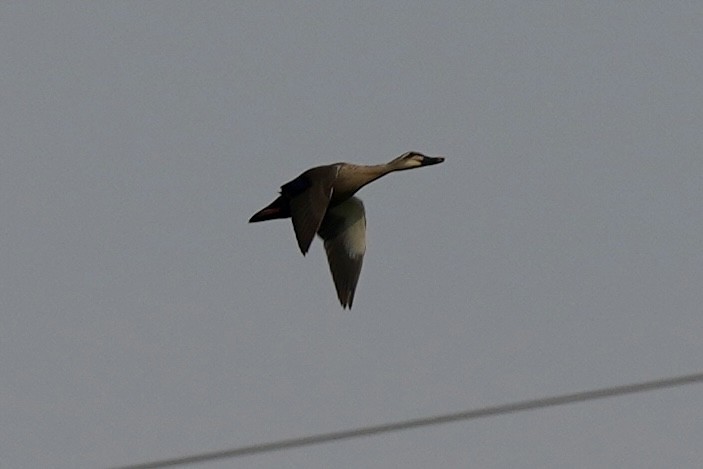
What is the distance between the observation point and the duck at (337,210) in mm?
17297

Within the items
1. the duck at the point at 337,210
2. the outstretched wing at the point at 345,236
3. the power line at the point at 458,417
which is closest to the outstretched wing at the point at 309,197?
the duck at the point at 337,210

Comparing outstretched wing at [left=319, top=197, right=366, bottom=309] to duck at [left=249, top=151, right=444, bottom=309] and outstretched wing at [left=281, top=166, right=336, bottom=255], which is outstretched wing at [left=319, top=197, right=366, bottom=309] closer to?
duck at [left=249, top=151, right=444, bottom=309]

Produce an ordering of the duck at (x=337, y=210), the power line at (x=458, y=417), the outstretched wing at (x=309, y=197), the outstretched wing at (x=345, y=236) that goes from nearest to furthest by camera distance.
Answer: the power line at (x=458, y=417) < the outstretched wing at (x=309, y=197) < the duck at (x=337, y=210) < the outstretched wing at (x=345, y=236)

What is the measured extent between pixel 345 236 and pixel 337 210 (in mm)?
250

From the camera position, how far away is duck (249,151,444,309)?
17.3 metres

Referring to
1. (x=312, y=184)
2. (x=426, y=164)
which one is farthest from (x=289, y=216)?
(x=426, y=164)

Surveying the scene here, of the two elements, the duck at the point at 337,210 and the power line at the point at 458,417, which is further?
the duck at the point at 337,210

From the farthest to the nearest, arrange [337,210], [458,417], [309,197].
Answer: [337,210] → [309,197] → [458,417]

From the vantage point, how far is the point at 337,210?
18.8 metres

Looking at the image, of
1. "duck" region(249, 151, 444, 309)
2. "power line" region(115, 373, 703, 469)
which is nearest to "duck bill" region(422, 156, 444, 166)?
"duck" region(249, 151, 444, 309)

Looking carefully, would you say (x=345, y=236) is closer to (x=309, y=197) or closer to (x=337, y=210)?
(x=337, y=210)

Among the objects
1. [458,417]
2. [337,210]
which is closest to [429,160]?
[337,210]

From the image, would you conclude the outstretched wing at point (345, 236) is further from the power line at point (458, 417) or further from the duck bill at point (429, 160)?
the power line at point (458, 417)

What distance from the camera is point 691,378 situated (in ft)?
28.7
